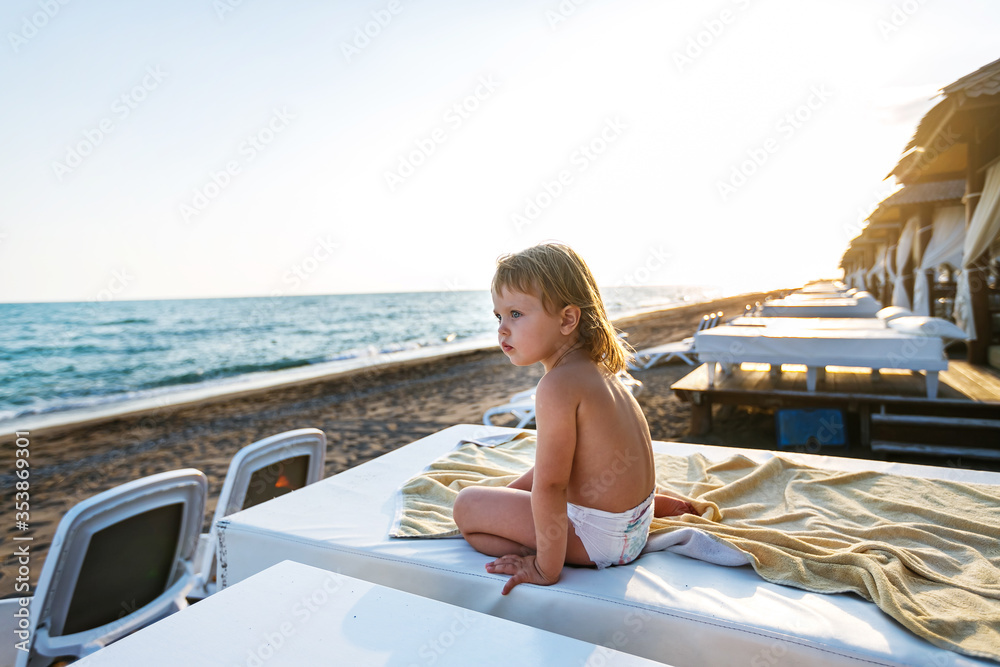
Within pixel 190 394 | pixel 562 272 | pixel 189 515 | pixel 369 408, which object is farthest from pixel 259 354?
pixel 562 272

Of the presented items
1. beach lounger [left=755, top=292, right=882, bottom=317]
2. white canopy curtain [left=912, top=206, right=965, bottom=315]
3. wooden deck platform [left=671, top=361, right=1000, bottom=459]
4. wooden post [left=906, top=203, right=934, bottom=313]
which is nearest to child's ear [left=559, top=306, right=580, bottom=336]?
wooden deck platform [left=671, top=361, right=1000, bottom=459]

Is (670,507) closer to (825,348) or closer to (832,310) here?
(825,348)

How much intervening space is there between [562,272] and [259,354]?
20.9 meters

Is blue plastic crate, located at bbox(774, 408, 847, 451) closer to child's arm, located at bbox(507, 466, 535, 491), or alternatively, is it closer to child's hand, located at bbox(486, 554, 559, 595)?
child's arm, located at bbox(507, 466, 535, 491)

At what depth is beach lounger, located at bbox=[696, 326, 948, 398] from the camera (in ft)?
15.3

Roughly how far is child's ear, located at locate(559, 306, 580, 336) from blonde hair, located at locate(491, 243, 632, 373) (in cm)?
2

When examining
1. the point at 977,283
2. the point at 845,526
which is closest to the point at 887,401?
the point at 845,526

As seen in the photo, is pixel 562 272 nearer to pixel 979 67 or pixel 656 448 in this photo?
pixel 656 448

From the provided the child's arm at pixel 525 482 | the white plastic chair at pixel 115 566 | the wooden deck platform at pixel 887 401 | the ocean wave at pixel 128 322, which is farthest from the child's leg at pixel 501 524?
the ocean wave at pixel 128 322

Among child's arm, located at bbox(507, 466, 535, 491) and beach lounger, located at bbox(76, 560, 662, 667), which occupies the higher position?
beach lounger, located at bbox(76, 560, 662, 667)

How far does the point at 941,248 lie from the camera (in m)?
10.0

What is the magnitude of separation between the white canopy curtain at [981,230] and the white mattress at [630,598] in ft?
24.2

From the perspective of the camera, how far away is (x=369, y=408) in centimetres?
830

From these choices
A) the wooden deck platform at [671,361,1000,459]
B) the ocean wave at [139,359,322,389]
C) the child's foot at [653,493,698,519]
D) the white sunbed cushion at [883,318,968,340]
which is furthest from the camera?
the ocean wave at [139,359,322,389]
